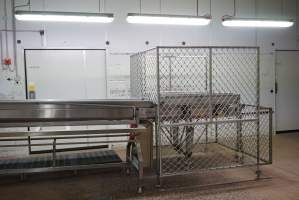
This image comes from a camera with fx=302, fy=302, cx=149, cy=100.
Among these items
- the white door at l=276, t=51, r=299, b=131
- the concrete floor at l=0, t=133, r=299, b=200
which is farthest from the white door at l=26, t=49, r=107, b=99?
the white door at l=276, t=51, r=299, b=131

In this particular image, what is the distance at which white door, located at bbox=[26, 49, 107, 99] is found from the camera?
5043 mm

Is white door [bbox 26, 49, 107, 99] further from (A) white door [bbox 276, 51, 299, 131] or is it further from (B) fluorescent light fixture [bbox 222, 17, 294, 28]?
(A) white door [bbox 276, 51, 299, 131]

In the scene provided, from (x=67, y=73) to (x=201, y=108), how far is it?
259cm

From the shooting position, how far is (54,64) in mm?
5105

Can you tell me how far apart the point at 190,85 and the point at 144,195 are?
2.66 m

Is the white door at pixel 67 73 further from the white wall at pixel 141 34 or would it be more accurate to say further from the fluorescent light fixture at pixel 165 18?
the fluorescent light fixture at pixel 165 18

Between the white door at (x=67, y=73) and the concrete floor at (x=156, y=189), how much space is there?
1.63 m

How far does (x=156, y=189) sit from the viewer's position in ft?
11.4

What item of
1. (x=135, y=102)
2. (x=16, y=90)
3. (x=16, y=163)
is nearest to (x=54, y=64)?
(x=16, y=90)

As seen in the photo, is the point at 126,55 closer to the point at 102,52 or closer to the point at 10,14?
the point at 102,52

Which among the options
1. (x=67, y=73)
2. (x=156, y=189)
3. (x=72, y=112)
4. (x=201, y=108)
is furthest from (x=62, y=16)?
(x=156, y=189)

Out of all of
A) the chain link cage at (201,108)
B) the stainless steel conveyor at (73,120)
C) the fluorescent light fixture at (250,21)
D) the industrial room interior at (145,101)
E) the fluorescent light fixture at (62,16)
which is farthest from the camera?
the fluorescent light fixture at (250,21)

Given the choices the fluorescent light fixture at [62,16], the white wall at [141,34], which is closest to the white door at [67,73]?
the white wall at [141,34]

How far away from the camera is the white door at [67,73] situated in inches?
199
